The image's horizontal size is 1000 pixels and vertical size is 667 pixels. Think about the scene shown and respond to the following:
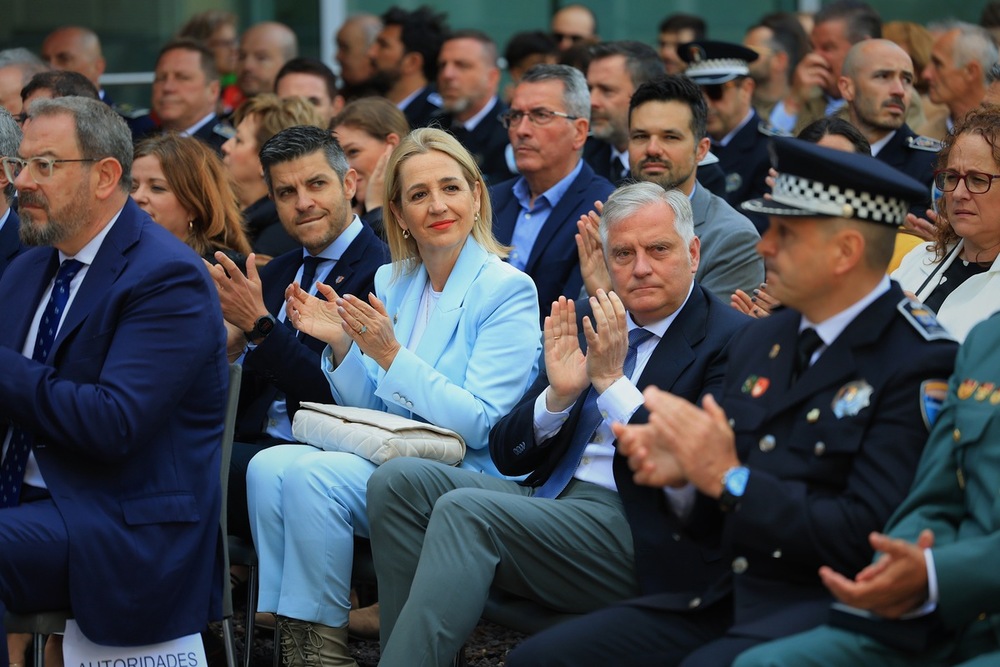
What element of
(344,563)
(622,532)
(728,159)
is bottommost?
(344,563)

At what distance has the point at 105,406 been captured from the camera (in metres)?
3.70

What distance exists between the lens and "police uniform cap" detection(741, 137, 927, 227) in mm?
2973

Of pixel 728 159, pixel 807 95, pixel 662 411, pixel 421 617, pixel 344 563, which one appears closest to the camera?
pixel 662 411

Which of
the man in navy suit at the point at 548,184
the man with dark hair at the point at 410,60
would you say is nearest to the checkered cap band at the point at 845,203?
the man in navy suit at the point at 548,184

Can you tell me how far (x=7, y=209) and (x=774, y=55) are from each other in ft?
20.3

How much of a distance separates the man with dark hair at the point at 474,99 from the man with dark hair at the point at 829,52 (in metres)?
1.79

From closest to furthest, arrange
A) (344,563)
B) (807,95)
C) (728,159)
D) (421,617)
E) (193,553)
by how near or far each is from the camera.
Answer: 1. (421,617)
2. (193,553)
3. (344,563)
4. (728,159)
5. (807,95)

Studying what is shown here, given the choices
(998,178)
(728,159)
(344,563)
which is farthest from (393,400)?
(728,159)

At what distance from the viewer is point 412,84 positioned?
9484 mm

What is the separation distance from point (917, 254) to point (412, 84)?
5.60 meters

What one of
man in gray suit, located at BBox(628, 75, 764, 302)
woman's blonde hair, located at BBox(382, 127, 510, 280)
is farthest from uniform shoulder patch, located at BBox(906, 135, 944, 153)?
woman's blonde hair, located at BBox(382, 127, 510, 280)

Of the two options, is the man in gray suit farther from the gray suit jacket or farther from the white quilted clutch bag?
the white quilted clutch bag

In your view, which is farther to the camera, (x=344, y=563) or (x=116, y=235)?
(x=344, y=563)

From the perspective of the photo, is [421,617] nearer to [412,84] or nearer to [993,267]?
[993,267]
